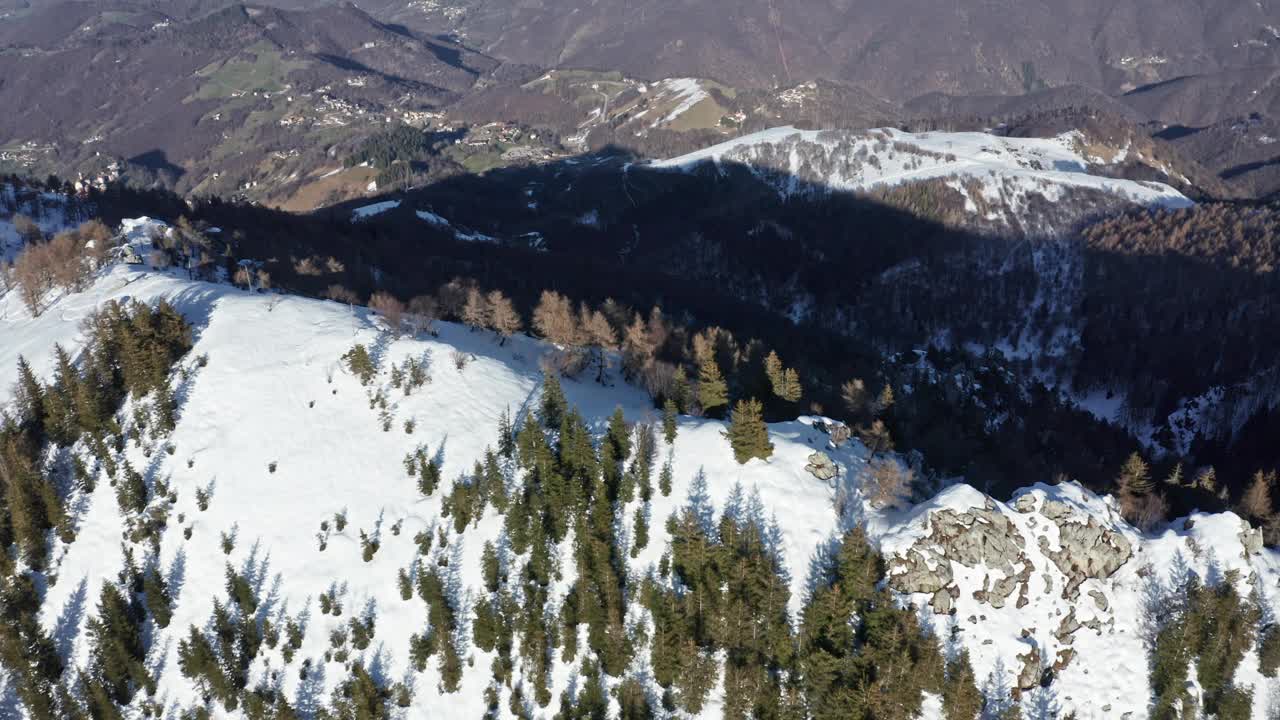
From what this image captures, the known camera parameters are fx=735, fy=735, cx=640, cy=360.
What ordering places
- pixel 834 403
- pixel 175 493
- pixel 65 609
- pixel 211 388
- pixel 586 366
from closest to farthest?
pixel 65 609 < pixel 175 493 < pixel 211 388 < pixel 586 366 < pixel 834 403

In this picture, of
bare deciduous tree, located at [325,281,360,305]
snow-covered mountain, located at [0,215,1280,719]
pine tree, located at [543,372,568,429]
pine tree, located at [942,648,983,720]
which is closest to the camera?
pine tree, located at [942,648,983,720]

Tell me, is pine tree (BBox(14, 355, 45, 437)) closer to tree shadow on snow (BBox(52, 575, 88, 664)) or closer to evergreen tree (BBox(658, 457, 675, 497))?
tree shadow on snow (BBox(52, 575, 88, 664))

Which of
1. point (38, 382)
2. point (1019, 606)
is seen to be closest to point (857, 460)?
point (1019, 606)

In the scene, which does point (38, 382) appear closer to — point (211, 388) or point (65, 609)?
point (211, 388)

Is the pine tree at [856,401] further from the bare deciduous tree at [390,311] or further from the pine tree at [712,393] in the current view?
the bare deciduous tree at [390,311]

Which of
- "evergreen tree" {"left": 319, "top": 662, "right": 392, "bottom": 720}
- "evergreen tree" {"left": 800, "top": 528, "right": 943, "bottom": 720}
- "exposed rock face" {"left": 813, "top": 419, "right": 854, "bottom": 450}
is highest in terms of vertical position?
"exposed rock face" {"left": 813, "top": 419, "right": 854, "bottom": 450}

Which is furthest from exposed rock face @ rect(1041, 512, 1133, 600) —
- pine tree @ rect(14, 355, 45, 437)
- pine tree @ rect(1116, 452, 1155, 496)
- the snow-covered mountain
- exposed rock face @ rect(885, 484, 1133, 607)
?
pine tree @ rect(14, 355, 45, 437)

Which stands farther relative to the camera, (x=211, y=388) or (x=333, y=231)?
(x=333, y=231)
